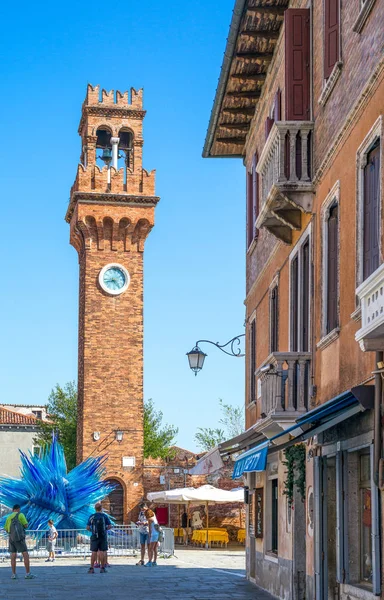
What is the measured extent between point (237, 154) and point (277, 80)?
18.8ft

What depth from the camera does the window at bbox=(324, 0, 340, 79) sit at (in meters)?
13.4

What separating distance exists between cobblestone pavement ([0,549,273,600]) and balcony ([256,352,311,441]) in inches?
171

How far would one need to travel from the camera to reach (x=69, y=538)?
107 feet

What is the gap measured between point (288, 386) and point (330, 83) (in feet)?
13.4

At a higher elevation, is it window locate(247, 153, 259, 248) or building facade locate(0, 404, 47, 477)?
window locate(247, 153, 259, 248)

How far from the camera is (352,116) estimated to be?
1187 centimetres

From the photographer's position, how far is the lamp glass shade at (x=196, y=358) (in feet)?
73.2

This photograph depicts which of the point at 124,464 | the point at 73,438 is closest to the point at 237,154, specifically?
the point at 124,464

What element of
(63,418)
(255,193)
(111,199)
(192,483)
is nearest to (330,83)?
(255,193)

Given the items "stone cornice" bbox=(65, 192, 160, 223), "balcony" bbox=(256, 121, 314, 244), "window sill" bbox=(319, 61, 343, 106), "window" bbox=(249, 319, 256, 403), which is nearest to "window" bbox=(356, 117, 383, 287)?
"window sill" bbox=(319, 61, 343, 106)

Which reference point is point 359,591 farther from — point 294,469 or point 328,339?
point 294,469

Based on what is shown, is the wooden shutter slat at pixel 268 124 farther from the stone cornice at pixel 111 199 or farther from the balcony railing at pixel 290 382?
the stone cornice at pixel 111 199

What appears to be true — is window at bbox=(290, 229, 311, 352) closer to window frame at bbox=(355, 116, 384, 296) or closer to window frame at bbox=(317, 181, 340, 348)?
window frame at bbox=(317, 181, 340, 348)

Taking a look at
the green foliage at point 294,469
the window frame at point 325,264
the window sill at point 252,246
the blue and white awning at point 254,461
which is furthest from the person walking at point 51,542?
the window frame at point 325,264
